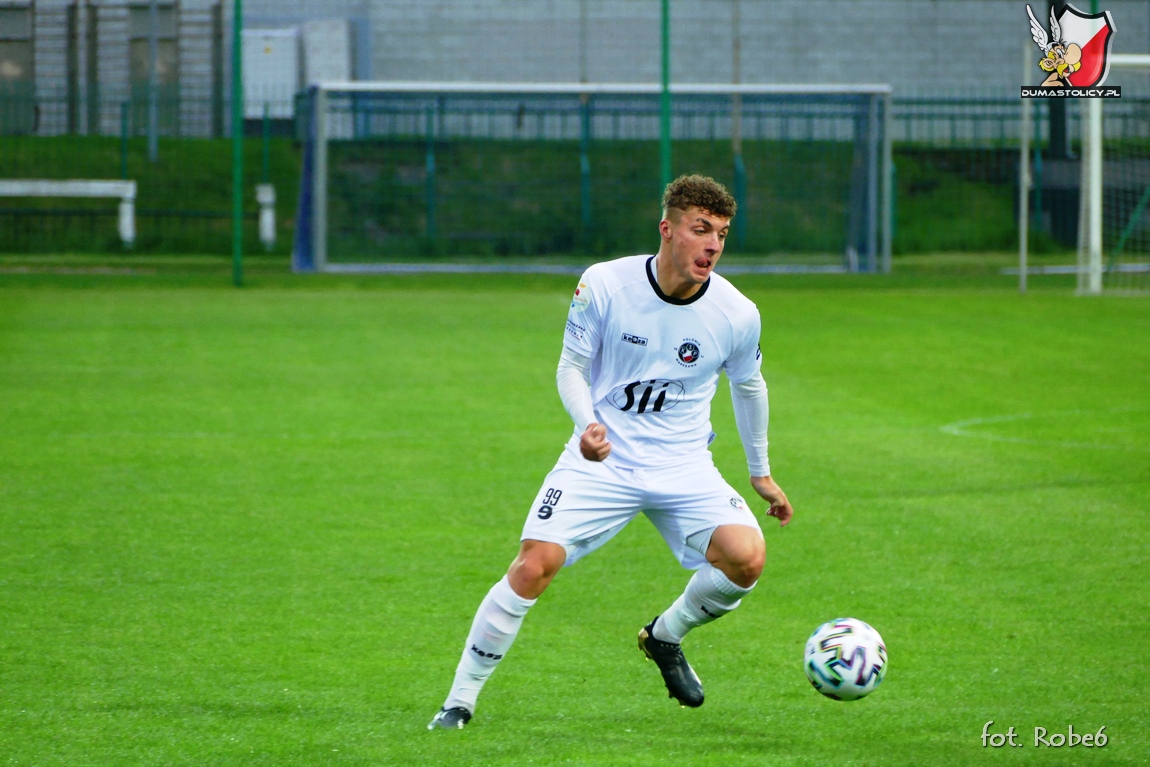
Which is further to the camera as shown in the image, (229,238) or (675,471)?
(229,238)

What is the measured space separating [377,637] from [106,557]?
189 cm

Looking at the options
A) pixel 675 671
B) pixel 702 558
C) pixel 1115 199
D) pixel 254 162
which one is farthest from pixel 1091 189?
pixel 254 162

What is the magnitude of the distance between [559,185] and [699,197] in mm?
22559

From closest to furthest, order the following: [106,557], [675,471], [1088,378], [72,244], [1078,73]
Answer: [675,471] < [106,557] < [1088,378] < [1078,73] < [72,244]

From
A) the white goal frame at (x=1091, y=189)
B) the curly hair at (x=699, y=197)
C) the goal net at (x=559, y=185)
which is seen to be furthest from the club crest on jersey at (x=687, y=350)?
the goal net at (x=559, y=185)

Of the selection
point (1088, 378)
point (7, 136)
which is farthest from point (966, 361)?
point (7, 136)

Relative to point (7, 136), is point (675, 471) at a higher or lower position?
lower

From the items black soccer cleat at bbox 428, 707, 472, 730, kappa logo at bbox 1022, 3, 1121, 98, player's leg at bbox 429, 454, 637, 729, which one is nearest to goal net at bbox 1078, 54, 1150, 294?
kappa logo at bbox 1022, 3, 1121, 98

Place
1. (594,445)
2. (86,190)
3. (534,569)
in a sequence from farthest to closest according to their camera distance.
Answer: (86,190), (534,569), (594,445)

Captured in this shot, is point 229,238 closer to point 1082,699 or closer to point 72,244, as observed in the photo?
point 72,244

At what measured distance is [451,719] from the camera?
15.6ft

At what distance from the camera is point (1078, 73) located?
20672 mm

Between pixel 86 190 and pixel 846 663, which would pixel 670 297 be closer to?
pixel 846 663

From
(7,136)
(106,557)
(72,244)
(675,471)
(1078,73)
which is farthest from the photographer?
(7,136)
